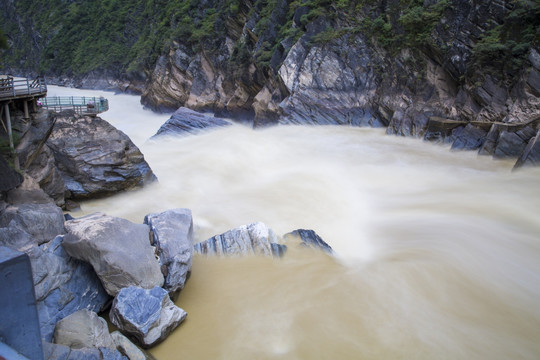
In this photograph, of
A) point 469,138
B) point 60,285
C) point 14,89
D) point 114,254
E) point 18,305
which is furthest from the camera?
point 469,138

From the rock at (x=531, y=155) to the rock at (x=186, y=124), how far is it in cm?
1492

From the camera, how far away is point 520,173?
1291 cm

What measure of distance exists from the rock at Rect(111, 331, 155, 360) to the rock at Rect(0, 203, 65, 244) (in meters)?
3.35

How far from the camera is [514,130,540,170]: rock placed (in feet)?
42.4

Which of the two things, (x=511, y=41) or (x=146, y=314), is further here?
(x=511, y=41)

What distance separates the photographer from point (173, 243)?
7719 millimetres

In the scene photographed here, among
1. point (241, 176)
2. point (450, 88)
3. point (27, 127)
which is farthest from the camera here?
point (450, 88)

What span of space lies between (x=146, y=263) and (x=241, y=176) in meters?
8.72

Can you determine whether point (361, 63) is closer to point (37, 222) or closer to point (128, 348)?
point (37, 222)

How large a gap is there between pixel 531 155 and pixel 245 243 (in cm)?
1040

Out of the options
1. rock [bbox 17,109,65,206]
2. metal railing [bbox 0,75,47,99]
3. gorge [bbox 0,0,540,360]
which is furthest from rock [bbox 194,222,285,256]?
metal railing [bbox 0,75,47,99]

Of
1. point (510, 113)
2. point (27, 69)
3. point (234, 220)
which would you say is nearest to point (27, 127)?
point (234, 220)

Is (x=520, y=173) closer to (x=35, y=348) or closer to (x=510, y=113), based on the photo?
(x=510, y=113)

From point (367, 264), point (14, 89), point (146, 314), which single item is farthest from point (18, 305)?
point (14, 89)
